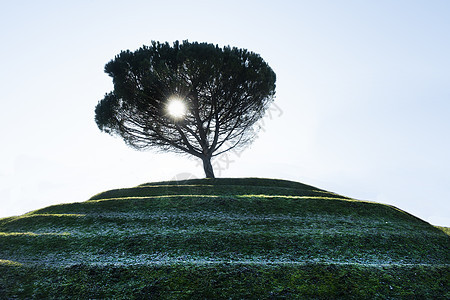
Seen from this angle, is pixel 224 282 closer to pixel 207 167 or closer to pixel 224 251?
pixel 224 251

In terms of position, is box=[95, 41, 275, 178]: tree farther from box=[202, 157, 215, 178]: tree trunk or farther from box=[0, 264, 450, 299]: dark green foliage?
box=[0, 264, 450, 299]: dark green foliage

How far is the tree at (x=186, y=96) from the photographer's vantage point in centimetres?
3409

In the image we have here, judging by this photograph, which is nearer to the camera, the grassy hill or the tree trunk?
the grassy hill

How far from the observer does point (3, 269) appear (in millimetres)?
12789

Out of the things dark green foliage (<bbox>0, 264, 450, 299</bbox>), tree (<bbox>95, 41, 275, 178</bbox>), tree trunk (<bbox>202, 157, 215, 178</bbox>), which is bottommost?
dark green foliage (<bbox>0, 264, 450, 299</bbox>)

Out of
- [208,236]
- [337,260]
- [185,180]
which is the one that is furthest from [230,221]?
[185,180]

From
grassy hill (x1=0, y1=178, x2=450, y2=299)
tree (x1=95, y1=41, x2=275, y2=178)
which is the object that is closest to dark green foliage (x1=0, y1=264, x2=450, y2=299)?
grassy hill (x1=0, y1=178, x2=450, y2=299)

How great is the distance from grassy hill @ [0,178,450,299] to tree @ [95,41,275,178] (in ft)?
51.8

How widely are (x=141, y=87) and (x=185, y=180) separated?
12.6 meters

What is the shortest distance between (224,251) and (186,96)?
2427 cm

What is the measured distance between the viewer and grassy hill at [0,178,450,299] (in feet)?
36.9

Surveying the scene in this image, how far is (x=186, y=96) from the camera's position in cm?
3528

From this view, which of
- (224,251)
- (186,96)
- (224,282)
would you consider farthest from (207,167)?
(224,282)

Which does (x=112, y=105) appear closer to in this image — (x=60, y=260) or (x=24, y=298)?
(x=60, y=260)
